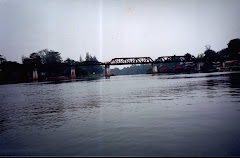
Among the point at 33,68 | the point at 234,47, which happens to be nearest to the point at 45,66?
the point at 33,68

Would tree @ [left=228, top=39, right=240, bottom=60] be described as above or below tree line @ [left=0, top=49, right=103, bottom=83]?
above

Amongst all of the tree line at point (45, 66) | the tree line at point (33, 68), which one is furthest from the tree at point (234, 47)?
the tree line at point (33, 68)

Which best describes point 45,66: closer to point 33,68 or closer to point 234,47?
point 33,68

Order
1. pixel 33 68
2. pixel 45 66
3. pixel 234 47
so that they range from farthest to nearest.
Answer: pixel 234 47 → pixel 45 66 → pixel 33 68

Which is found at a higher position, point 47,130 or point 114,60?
point 114,60

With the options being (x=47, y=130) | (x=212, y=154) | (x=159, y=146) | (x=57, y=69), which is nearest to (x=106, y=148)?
(x=159, y=146)

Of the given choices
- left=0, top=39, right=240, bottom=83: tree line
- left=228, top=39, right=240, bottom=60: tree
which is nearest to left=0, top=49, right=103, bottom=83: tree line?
left=0, top=39, right=240, bottom=83: tree line

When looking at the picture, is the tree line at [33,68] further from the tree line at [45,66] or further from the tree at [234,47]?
the tree at [234,47]

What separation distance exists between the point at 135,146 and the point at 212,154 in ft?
7.59

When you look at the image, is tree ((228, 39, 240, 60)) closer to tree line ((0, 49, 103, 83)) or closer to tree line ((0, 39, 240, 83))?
tree line ((0, 39, 240, 83))

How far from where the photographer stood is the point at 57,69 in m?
147

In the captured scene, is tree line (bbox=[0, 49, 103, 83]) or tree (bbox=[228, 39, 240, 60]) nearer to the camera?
tree line (bbox=[0, 49, 103, 83])

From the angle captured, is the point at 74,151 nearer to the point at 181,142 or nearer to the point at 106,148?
the point at 106,148

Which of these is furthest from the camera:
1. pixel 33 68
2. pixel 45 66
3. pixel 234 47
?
pixel 234 47
